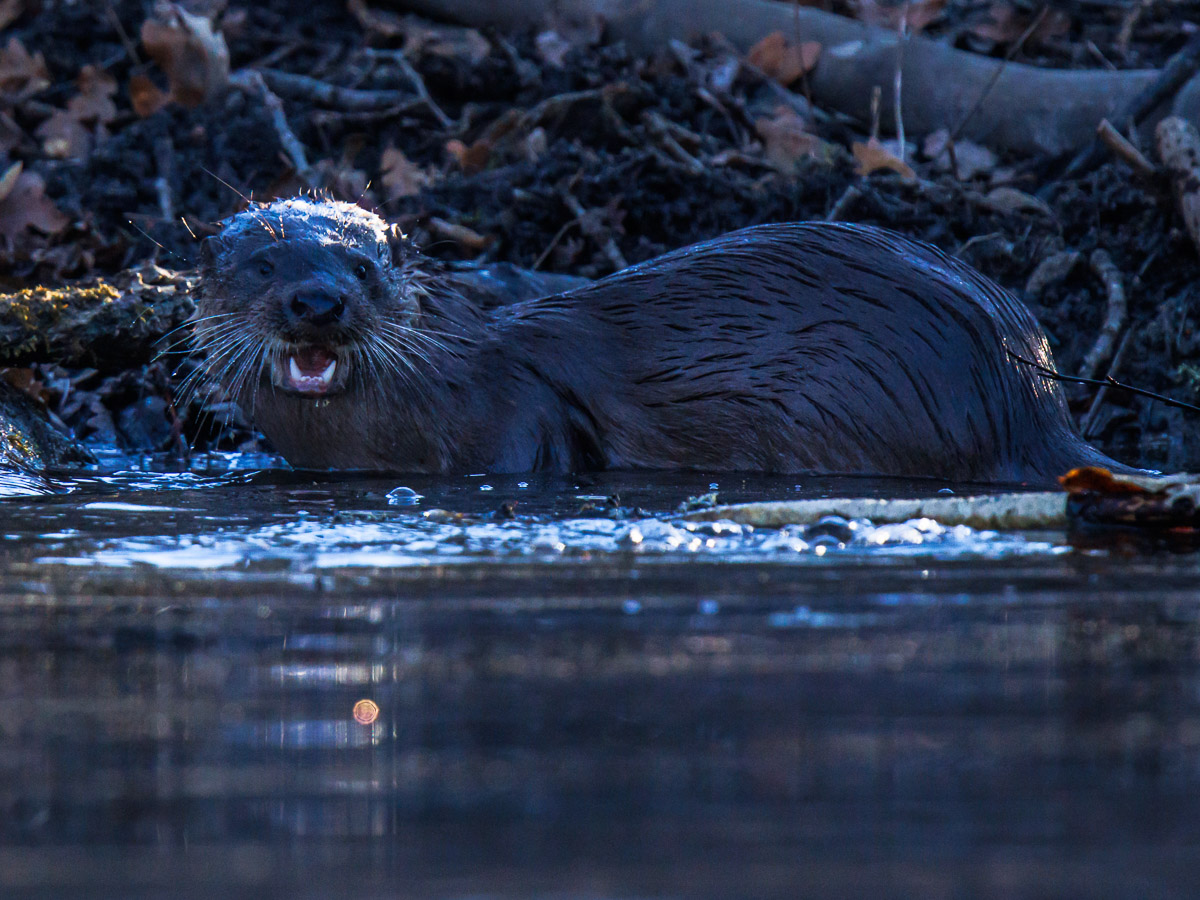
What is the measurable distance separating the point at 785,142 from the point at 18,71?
132 inches

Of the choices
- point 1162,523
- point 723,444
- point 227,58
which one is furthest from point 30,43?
point 1162,523

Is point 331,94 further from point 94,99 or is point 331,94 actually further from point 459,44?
point 94,99

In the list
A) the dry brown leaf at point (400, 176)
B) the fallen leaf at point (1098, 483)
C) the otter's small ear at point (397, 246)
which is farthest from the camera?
the dry brown leaf at point (400, 176)

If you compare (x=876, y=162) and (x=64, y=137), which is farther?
(x=64, y=137)

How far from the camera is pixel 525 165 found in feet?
19.0

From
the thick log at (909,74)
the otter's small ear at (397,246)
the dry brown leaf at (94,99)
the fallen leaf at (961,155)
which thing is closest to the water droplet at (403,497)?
the otter's small ear at (397,246)

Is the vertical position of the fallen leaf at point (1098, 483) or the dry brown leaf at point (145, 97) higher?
the dry brown leaf at point (145, 97)

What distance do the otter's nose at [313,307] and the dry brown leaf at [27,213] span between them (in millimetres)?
2324

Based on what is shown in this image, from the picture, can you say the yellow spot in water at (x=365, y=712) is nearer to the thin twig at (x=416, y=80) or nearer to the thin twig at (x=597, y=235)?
the thin twig at (x=597, y=235)

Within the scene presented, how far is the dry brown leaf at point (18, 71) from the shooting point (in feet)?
22.5

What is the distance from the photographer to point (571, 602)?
2.00 meters

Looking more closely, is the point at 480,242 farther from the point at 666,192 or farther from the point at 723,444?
the point at 723,444

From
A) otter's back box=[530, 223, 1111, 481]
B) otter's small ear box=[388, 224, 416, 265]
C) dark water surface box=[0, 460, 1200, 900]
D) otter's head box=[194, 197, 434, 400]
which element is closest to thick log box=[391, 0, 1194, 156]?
otter's back box=[530, 223, 1111, 481]

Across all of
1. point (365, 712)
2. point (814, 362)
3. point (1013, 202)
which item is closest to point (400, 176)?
point (1013, 202)
